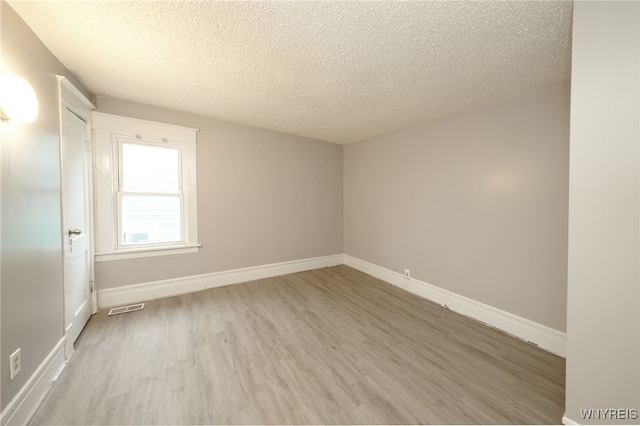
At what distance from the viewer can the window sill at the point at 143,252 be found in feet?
8.79

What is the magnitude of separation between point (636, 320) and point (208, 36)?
9.57 ft

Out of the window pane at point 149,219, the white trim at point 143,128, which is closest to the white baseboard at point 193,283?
the window pane at point 149,219

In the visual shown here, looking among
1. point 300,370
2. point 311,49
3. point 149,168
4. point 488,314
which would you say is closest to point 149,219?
point 149,168

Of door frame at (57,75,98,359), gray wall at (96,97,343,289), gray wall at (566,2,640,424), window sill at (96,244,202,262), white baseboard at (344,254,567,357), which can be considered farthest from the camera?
gray wall at (96,97,343,289)

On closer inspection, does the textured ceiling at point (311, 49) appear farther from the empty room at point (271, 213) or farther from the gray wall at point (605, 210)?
the gray wall at point (605, 210)

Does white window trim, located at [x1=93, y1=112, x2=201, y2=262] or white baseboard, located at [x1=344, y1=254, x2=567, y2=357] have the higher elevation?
white window trim, located at [x1=93, y1=112, x2=201, y2=262]

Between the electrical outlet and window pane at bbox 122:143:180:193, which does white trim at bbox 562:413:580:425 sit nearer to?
the electrical outlet

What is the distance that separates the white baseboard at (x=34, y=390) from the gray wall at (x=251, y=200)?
3.84 feet

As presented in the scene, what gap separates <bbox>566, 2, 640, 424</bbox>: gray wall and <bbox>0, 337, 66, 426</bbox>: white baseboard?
10.2 ft

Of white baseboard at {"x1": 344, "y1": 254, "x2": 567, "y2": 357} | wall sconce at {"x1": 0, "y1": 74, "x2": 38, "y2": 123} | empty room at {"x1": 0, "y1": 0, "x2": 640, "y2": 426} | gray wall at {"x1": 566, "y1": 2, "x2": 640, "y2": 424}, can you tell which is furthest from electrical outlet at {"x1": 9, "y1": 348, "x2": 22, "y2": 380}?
white baseboard at {"x1": 344, "y1": 254, "x2": 567, "y2": 357}

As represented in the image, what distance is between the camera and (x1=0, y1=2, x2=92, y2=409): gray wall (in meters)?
1.26

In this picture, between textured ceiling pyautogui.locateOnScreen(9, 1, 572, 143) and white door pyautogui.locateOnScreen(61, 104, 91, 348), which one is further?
white door pyautogui.locateOnScreen(61, 104, 91, 348)

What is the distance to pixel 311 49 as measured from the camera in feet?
5.46

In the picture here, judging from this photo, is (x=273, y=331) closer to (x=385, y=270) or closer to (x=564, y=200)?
(x=385, y=270)
